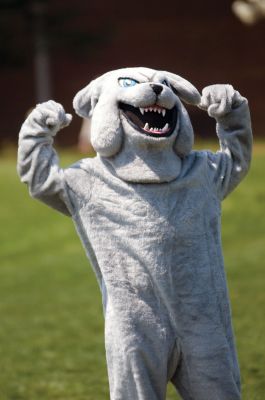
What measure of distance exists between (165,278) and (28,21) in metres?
18.1

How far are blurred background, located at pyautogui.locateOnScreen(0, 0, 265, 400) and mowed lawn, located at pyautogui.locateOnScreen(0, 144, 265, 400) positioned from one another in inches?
0.5

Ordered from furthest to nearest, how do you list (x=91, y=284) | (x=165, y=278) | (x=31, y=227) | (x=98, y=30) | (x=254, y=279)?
(x=98, y=30), (x=31, y=227), (x=91, y=284), (x=254, y=279), (x=165, y=278)

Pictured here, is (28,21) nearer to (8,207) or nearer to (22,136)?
(8,207)

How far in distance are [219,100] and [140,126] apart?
336 mm

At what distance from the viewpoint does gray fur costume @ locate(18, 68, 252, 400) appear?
405cm

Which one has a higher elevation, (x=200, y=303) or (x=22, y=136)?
(x=22, y=136)

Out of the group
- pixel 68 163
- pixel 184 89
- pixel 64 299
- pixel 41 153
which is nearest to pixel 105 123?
pixel 41 153

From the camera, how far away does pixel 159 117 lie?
415 centimetres

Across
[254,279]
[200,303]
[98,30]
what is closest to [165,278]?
[200,303]

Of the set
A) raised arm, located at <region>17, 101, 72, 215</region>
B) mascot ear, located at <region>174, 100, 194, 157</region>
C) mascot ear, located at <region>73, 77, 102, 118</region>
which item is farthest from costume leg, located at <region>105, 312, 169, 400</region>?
mascot ear, located at <region>73, 77, 102, 118</region>

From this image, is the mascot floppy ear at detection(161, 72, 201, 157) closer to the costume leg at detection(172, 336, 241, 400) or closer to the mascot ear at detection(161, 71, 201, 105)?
the mascot ear at detection(161, 71, 201, 105)

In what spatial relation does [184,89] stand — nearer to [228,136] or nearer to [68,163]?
[228,136]

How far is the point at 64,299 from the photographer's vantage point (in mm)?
9781

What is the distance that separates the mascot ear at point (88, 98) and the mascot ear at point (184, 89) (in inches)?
10.6
